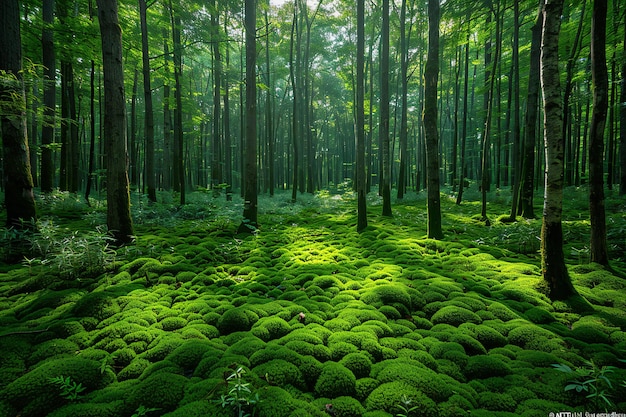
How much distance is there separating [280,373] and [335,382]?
0.55 meters

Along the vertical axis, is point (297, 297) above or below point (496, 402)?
above

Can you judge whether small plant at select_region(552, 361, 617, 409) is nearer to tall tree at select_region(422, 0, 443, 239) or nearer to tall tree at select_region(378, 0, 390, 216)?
tall tree at select_region(422, 0, 443, 239)

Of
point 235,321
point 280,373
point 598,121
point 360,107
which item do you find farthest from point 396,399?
point 360,107

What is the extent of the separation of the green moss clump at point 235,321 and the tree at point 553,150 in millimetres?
4753

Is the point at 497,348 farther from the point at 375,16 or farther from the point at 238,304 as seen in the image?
the point at 375,16

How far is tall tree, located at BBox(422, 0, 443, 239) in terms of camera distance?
7172mm

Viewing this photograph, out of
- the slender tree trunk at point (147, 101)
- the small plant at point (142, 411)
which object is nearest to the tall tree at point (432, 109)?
the small plant at point (142, 411)

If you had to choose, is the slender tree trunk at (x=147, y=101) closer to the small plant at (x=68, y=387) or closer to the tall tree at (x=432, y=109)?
the tall tree at (x=432, y=109)

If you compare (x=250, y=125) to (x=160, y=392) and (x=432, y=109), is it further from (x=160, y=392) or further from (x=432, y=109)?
(x=160, y=392)

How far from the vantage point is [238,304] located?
445cm

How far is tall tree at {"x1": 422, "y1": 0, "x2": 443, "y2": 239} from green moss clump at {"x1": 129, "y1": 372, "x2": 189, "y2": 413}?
681 centimetres

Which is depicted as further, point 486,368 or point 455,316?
point 455,316

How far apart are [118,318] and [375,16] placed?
20.6 meters

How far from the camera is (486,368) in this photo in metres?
2.94
